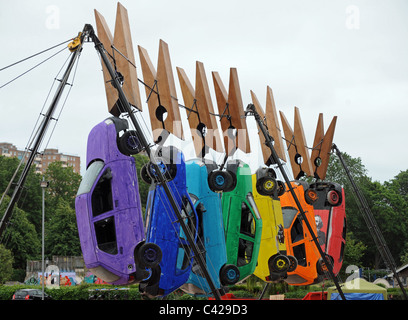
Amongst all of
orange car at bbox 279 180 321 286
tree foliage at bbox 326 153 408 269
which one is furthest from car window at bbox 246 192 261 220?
tree foliage at bbox 326 153 408 269

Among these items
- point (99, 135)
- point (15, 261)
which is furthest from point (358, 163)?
point (99, 135)

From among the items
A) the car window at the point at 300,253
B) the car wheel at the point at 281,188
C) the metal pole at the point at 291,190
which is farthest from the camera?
the car window at the point at 300,253

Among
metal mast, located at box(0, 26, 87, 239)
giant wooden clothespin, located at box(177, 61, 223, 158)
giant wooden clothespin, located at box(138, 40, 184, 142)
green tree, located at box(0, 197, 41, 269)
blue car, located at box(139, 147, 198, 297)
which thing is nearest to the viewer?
metal mast, located at box(0, 26, 87, 239)

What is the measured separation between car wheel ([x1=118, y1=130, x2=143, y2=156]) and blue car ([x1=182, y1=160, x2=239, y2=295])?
7.86 ft

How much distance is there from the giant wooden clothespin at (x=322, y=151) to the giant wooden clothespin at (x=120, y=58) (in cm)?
778

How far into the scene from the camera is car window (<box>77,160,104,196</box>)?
10703 millimetres

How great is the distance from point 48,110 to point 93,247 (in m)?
2.80

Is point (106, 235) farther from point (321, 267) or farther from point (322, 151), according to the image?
point (322, 151)

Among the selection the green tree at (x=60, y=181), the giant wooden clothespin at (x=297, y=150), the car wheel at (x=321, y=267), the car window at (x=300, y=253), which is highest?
the green tree at (x=60, y=181)

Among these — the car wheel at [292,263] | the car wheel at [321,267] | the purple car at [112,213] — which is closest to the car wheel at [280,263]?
the car wheel at [292,263]

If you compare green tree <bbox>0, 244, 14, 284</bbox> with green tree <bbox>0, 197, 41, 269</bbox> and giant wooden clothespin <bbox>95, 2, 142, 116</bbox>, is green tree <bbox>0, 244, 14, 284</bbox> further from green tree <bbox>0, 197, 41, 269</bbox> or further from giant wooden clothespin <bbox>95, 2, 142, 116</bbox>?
giant wooden clothespin <bbox>95, 2, 142, 116</bbox>

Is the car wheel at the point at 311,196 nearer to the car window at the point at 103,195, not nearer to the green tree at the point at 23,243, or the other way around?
the car window at the point at 103,195

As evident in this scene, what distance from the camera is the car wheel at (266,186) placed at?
14438mm

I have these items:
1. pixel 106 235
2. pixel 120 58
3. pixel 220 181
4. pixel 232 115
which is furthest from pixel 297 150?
pixel 106 235
